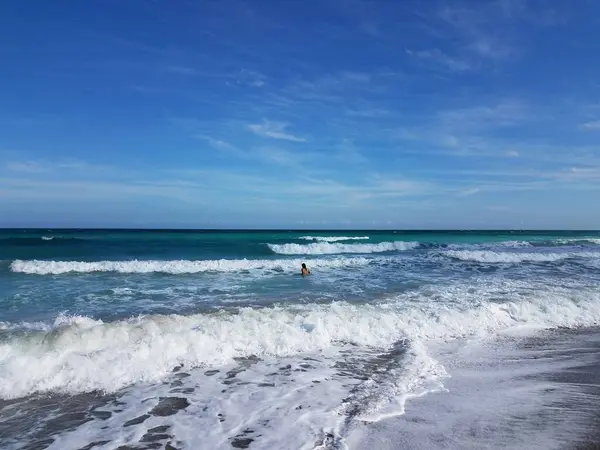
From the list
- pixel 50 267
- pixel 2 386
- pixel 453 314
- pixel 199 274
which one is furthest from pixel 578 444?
pixel 50 267

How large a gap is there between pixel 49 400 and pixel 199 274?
12863 millimetres

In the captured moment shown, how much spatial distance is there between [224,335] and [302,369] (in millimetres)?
1939

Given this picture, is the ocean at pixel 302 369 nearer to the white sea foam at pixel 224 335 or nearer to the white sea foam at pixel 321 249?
the white sea foam at pixel 224 335

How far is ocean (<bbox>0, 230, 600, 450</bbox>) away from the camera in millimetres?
4566

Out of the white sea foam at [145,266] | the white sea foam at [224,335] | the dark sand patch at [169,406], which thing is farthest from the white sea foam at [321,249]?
the dark sand patch at [169,406]

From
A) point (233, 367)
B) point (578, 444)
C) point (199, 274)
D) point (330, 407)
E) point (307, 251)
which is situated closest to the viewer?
point (578, 444)

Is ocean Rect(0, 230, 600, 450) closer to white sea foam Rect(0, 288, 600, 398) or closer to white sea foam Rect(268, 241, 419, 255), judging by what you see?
white sea foam Rect(0, 288, 600, 398)

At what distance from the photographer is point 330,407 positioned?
5.21 meters

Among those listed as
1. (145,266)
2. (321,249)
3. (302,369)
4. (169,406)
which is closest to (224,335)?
(302,369)

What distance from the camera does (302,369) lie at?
6.80m

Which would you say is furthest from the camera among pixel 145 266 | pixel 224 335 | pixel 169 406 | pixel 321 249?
pixel 321 249

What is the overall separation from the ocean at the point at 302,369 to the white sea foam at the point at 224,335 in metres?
0.03

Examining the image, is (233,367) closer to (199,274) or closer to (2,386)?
(2,386)

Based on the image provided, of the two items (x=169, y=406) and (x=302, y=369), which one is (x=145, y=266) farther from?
(x=169, y=406)
